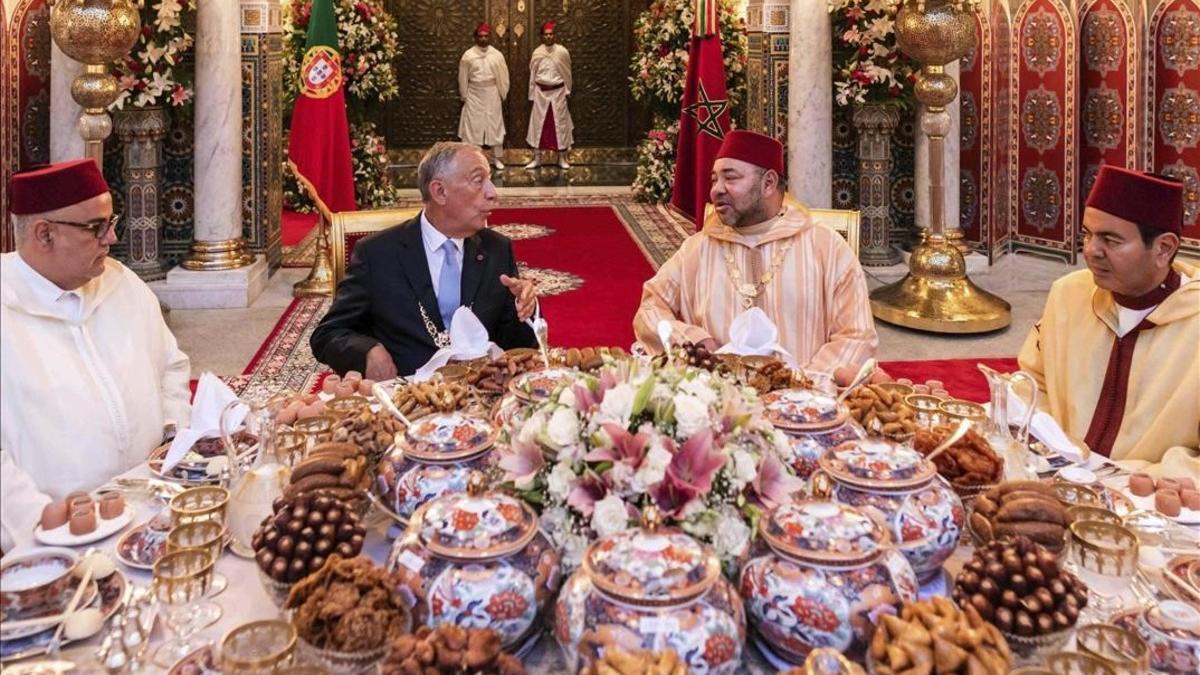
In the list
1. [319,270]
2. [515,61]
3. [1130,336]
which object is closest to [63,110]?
[319,270]

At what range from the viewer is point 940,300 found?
7.46 metres

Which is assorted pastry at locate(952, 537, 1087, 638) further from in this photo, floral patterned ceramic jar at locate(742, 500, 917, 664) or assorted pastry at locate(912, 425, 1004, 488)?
assorted pastry at locate(912, 425, 1004, 488)

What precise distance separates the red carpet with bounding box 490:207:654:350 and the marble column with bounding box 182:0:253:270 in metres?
2.48

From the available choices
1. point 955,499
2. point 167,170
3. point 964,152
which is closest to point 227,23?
point 167,170

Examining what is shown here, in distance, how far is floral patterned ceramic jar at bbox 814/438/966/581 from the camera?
182cm

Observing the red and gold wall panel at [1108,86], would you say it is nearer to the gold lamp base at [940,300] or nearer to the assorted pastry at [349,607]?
the gold lamp base at [940,300]

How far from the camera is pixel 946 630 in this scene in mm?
1485

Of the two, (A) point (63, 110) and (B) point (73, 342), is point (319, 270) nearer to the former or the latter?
(A) point (63, 110)

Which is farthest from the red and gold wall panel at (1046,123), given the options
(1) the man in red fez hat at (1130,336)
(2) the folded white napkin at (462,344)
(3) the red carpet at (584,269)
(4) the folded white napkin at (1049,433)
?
(2) the folded white napkin at (462,344)

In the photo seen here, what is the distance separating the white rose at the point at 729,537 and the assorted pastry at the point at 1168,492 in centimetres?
103

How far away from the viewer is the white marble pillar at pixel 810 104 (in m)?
8.16

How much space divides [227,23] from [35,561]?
6887mm

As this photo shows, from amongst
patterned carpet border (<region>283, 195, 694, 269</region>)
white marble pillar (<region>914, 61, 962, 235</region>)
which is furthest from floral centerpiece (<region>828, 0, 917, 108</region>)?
patterned carpet border (<region>283, 195, 694, 269</region>)

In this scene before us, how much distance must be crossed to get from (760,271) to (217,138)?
212 inches
